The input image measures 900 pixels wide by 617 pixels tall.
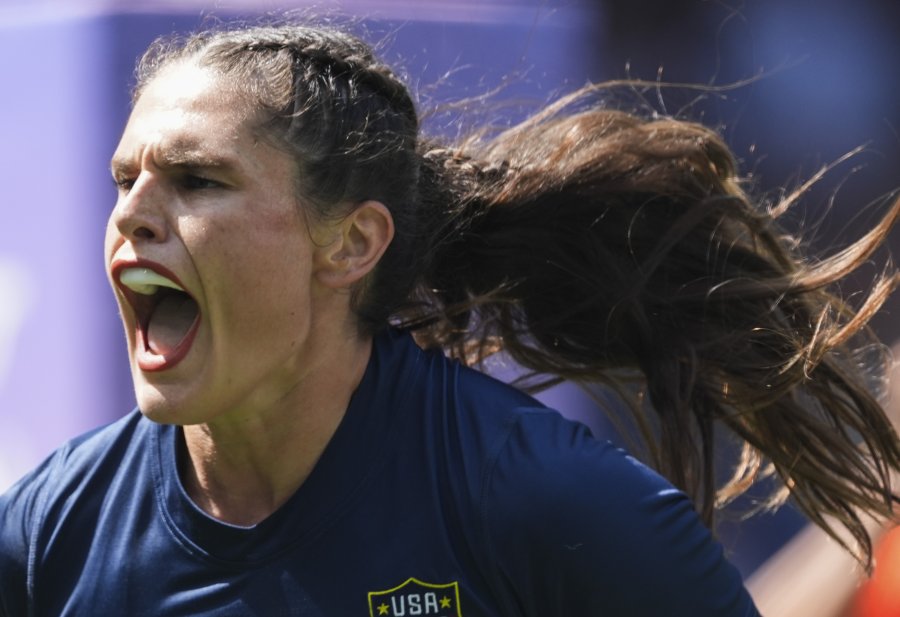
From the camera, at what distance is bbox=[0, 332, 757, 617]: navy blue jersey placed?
2.21 m

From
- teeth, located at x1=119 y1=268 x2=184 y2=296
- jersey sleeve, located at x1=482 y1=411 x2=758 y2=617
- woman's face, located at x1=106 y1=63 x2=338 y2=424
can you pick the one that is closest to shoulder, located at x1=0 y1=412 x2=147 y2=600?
woman's face, located at x1=106 y1=63 x2=338 y2=424

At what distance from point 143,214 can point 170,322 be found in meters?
0.24

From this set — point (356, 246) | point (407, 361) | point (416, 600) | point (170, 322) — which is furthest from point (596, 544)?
point (170, 322)

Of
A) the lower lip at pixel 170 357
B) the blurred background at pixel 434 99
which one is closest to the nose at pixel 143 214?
the lower lip at pixel 170 357

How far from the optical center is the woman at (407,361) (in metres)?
2.26

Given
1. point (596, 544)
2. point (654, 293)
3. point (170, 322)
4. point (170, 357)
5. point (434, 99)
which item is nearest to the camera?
point (596, 544)

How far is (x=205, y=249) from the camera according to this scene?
7.39 feet

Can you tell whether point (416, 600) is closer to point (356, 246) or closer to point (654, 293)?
point (356, 246)

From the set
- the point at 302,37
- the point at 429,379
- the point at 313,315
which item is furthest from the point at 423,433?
the point at 302,37

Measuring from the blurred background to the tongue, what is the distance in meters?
1.11

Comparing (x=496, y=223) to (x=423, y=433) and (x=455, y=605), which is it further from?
(x=455, y=605)

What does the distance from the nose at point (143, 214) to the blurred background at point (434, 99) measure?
1.20 metres

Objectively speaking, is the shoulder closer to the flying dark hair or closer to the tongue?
the tongue

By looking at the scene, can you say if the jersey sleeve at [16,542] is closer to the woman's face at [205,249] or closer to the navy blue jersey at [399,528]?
the navy blue jersey at [399,528]
